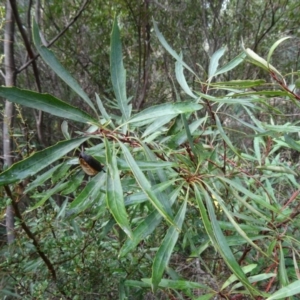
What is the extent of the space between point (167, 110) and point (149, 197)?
16cm

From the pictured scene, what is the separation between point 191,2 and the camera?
8.66 ft

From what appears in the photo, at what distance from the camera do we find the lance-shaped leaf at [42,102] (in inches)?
18.4

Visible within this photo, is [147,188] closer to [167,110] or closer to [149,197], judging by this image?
[149,197]

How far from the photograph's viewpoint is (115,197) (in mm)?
491

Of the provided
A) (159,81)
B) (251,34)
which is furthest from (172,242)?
(251,34)

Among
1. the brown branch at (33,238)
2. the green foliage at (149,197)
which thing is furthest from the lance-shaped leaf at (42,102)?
the brown branch at (33,238)

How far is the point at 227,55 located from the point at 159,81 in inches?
22.7

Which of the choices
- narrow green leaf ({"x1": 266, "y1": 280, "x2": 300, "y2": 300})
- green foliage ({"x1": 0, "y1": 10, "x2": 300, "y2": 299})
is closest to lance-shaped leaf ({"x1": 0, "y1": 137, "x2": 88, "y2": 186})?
green foliage ({"x1": 0, "y1": 10, "x2": 300, "y2": 299})

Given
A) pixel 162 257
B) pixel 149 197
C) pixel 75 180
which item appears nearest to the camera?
pixel 149 197

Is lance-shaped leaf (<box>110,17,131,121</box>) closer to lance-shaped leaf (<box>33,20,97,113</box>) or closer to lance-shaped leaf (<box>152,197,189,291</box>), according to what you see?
lance-shaped leaf (<box>33,20,97,113</box>)

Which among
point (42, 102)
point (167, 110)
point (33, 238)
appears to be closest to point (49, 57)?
point (42, 102)

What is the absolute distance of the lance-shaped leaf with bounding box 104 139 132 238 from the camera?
47 cm

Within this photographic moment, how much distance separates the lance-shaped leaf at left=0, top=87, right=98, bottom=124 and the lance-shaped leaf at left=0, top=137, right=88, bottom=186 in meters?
0.04

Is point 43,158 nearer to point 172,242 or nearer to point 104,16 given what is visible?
point 172,242
